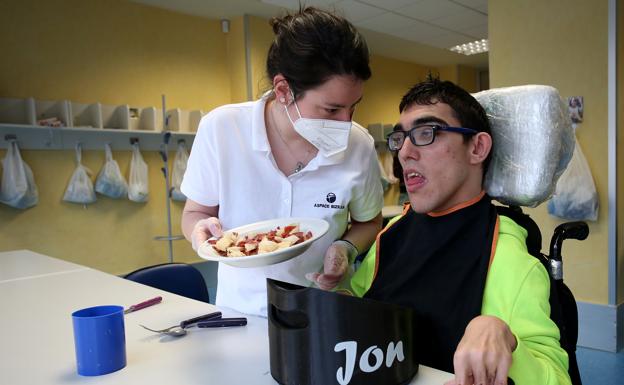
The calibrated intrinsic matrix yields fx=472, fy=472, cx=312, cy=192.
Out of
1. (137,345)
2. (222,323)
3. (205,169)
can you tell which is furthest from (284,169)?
(137,345)

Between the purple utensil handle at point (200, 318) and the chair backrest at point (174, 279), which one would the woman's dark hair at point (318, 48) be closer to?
the purple utensil handle at point (200, 318)

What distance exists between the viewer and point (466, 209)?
1188 mm

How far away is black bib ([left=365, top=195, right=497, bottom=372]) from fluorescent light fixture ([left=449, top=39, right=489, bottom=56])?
6.02 metres

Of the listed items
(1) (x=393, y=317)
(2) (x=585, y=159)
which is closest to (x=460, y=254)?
(1) (x=393, y=317)

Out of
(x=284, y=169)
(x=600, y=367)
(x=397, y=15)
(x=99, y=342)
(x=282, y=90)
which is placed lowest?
(x=600, y=367)

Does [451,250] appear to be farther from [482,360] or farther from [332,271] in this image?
[482,360]

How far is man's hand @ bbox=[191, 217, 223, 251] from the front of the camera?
1.18 m

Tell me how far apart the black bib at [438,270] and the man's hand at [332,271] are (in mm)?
126

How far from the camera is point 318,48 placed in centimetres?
119

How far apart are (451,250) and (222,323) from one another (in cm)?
60

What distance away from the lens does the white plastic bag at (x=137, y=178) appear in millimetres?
4570

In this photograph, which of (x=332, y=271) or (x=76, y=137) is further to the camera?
(x=76, y=137)

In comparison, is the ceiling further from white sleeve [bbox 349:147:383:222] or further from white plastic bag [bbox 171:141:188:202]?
white sleeve [bbox 349:147:383:222]

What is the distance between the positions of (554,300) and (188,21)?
198 inches
